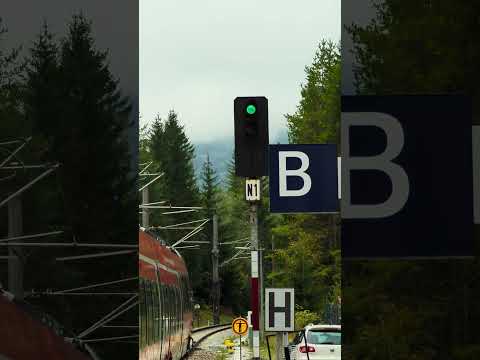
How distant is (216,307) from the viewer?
51.5 m

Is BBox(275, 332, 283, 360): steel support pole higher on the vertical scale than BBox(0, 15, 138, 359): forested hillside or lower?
lower

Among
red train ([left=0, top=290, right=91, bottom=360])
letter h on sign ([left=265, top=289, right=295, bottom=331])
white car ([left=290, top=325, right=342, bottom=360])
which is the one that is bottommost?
white car ([left=290, top=325, right=342, bottom=360])

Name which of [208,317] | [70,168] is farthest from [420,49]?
[208,317]

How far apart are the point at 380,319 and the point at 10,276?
294cm

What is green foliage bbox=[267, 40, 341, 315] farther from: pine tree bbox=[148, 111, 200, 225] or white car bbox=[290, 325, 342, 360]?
pine tree bbox=[148, 111, 200, 225]

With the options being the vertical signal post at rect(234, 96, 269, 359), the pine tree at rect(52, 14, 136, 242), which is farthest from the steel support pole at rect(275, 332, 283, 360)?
the pine tree at rect(52, 14, 136, 242)

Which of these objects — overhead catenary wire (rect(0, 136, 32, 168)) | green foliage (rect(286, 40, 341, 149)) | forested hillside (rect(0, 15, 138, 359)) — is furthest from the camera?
green foliage (rect(286, 40, 341, 149))

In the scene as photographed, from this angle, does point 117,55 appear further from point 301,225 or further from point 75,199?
point 301,225

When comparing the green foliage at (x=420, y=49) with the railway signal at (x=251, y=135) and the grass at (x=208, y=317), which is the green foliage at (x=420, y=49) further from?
the grass at (x=208, y=317)

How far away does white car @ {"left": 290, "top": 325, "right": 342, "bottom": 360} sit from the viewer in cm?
1903

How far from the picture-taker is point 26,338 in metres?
8.30

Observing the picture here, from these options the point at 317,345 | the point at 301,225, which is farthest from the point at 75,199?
the point at 301,225

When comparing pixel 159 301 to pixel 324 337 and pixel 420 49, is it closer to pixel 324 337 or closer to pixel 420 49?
pixel 324 337

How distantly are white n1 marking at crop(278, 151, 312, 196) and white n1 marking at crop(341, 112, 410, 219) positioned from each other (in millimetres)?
1954
